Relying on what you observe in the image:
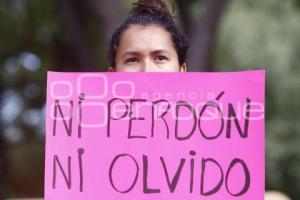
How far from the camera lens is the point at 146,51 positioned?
2.40 m

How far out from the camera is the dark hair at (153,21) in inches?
98.7

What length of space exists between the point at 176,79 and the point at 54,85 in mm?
332

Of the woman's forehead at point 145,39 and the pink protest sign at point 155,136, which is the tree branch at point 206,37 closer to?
the woman's forehead at point 145,39

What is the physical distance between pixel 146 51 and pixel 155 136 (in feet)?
0.86

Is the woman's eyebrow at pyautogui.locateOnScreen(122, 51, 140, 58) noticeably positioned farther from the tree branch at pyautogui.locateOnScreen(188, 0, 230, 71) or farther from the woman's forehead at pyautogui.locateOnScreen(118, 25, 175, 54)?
the tree branch at pyautogui.locateOnScreen(188, 0, 230, 71)

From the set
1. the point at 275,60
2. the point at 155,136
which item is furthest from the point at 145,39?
the point at 275,60

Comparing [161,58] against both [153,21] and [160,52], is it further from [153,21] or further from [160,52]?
[153,21]

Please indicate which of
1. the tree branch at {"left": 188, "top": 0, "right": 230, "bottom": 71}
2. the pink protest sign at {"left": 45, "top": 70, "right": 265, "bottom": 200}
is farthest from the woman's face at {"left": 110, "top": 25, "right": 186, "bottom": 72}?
the tree branch at {"left": 188, "top": 0, "right": 230, "bottom": 71}

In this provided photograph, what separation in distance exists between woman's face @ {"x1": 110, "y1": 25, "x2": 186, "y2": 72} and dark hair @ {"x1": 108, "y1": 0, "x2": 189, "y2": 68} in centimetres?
2

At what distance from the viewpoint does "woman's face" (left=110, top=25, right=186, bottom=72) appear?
240 cm

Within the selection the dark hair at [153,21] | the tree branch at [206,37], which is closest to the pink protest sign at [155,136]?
the dark hair at [153,21]

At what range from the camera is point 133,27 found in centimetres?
250

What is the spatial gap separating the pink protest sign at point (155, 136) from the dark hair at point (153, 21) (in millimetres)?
235

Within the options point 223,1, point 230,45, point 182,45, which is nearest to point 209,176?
point 182,45
